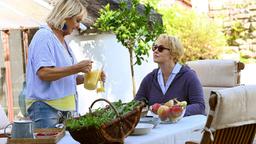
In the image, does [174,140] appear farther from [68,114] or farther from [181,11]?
[181,11]

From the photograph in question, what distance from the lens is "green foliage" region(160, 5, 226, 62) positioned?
9078 mm

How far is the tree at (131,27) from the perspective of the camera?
576cm

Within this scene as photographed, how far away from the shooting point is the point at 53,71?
121 inches

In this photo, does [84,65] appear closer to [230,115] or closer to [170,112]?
[170,112]

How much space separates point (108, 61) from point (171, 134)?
3.67 metres

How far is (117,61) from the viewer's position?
655cm

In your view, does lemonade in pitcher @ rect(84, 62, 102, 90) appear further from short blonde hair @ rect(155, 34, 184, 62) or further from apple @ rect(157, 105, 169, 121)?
short blonde hair @ rect(155, 34, 184, 62)

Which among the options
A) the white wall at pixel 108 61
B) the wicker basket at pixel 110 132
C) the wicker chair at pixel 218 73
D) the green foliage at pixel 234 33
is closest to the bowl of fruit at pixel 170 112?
the wicker basket at pixel 110 132

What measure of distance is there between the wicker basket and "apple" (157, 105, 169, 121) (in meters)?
0.58

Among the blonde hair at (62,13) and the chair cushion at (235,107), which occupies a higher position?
the blonde hair at (62,13)

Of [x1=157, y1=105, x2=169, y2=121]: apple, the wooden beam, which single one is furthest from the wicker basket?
the wooden beam

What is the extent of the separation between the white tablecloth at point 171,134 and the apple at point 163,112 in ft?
0.20

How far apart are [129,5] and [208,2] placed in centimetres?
506

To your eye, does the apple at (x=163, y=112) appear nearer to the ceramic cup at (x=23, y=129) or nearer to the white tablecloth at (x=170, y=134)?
the white tablecloth at (x=170, y=134)
